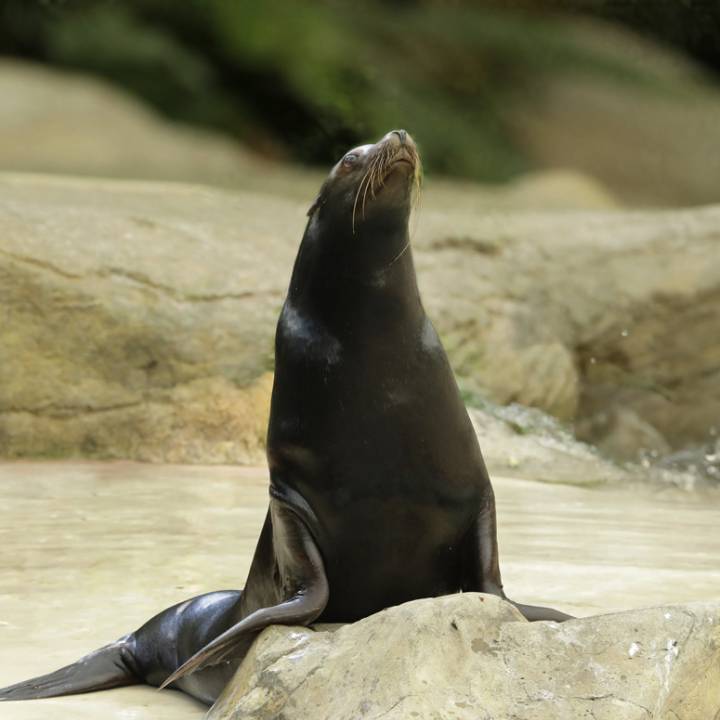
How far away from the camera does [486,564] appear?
3164 mm

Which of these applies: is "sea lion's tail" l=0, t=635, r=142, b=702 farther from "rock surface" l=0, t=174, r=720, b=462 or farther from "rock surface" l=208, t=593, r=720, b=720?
"rock surface" l=0, t=174, r=720, b=462

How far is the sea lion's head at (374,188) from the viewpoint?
3189mm

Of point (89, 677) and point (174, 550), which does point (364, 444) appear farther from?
point (174, 550)

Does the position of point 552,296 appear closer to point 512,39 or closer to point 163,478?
point 163,478

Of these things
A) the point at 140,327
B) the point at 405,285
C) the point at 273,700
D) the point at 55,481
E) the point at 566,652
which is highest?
the point at 405,285

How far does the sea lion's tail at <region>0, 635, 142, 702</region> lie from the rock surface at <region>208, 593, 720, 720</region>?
66 centimetres

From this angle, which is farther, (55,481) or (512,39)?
(512,39)

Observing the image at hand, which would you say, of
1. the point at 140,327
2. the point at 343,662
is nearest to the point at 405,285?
the point at 343,662

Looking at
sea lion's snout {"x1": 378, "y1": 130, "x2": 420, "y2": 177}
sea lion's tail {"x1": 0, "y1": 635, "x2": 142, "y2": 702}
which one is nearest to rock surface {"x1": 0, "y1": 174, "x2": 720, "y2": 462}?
sea lion's tail {"x1": 0, "y1": 635, "x2": 142, "y2": 702}

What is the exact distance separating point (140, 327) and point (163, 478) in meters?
0.96

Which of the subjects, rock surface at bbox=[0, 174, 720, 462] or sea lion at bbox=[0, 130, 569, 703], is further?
rock surface at bbox=[0, 174, 720, 462]

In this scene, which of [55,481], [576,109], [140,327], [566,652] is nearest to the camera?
[566,652]

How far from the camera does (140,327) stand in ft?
23.9

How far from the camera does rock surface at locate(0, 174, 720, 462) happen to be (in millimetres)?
7223
